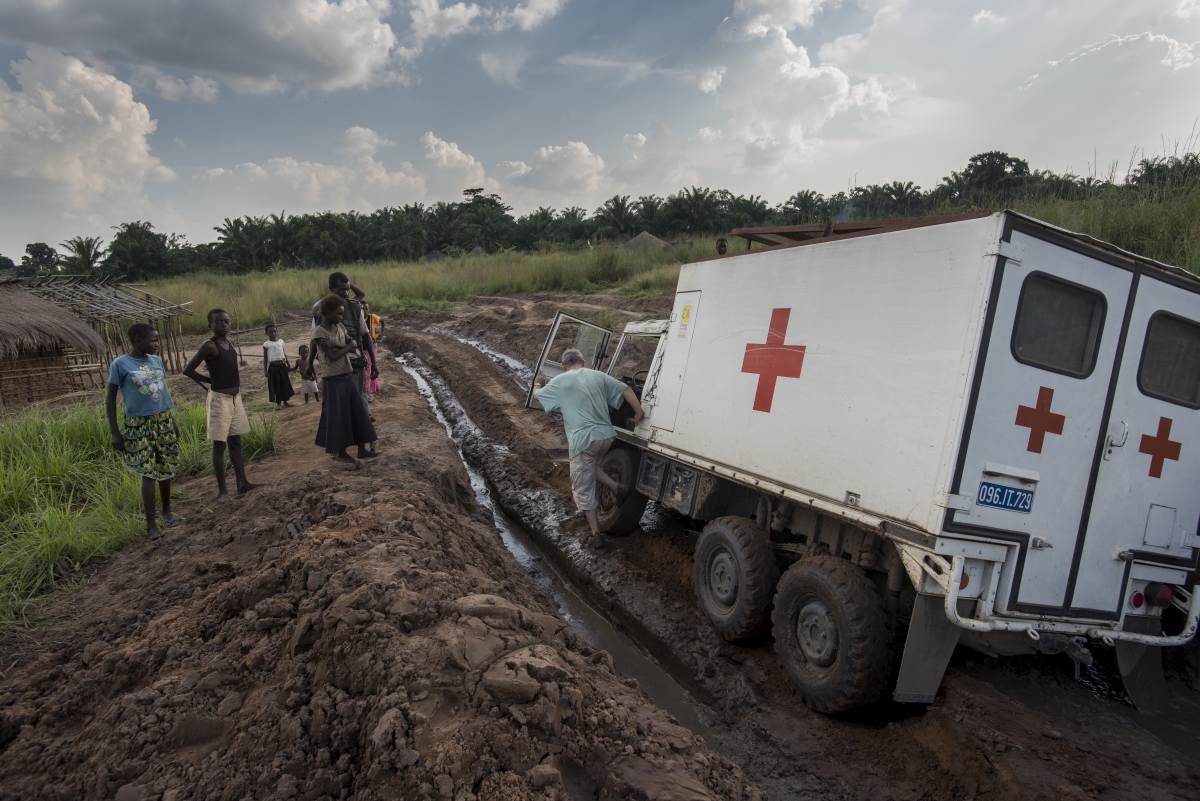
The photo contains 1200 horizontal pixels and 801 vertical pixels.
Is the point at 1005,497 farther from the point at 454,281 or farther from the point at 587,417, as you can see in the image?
the point at 454,281

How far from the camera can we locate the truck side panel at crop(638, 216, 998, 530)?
2934mm

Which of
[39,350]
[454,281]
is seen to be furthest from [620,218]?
[39,350]

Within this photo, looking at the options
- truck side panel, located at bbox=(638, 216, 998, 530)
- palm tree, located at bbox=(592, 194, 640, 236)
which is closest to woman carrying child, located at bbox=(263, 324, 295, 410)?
truck side panel, located at bbox=(638, 216, 998, 530)

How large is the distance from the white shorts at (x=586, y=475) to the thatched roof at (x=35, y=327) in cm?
1049

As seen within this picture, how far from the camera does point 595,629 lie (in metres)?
4.86

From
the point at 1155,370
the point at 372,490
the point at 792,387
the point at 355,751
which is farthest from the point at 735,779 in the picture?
the point at 372,490

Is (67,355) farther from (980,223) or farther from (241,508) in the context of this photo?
(980,223)

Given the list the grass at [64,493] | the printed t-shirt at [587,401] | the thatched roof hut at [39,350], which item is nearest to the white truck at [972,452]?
the printed t-shirt at [587,401]

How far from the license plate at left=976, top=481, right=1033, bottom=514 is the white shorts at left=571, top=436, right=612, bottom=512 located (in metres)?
3.33

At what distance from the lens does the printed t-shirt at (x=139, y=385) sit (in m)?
4.46

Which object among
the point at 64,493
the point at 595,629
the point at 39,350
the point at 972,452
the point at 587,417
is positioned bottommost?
the point at 595,629

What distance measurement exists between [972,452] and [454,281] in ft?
75.7

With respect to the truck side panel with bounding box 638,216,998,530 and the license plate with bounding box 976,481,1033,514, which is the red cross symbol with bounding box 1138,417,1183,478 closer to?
the license plate with bounding box 976,481,1033,514

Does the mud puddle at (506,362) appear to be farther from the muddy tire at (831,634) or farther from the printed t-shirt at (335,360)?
the muddy tire at (831,634)
